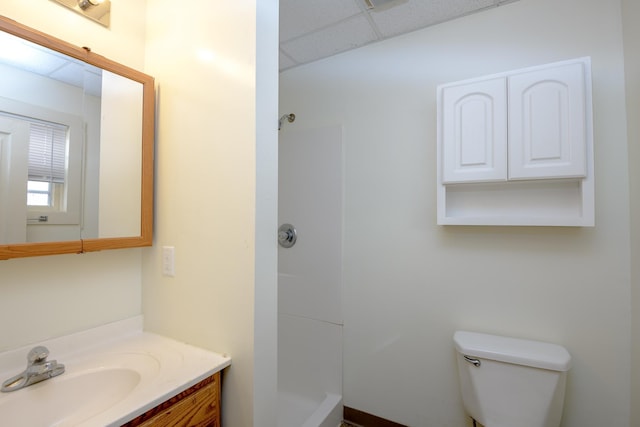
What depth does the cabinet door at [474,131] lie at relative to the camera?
1.35 m

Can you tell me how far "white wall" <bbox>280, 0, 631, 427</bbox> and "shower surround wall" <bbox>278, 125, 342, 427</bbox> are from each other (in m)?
0.09

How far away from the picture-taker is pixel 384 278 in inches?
68.4

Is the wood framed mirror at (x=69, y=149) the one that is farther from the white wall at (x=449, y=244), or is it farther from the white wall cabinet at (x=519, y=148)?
the white wall cabinet at (x=519, y=148)

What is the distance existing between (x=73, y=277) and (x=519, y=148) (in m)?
1.98

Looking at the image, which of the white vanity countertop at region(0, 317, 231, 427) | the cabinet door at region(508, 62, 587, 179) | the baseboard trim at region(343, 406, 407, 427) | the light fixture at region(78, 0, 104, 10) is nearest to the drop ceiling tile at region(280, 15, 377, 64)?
the cabinet door at region(508, 62, 587, 179)

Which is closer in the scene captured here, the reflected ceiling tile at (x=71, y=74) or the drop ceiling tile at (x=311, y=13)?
the reflected ceiling tile at (x=71, y=74)

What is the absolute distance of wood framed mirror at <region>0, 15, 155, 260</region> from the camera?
2.95ft

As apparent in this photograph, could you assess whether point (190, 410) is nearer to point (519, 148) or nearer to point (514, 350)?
point (514, 350)

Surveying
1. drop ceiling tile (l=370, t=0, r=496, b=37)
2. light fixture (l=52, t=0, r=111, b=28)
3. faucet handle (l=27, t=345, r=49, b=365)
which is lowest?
faucet handle (l=27, t=345, r=49, b=365)

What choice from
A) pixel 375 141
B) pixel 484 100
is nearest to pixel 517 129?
pixel 484 100

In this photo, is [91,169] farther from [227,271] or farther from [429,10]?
[429,10]

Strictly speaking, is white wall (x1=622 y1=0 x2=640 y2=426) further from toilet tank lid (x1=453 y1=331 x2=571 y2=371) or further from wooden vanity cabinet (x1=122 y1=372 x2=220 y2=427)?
wooden vanity cabinet (x1=122 y1=372 x2=220 y2=427)

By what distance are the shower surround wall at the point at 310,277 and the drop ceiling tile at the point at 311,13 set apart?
61 centimetres

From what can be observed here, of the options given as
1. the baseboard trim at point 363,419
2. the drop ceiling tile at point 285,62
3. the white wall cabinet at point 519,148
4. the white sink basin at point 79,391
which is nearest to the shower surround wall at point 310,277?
the baseboard trim at point 363,419
